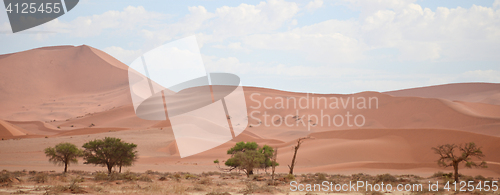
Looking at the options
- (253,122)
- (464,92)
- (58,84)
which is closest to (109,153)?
(253,122)

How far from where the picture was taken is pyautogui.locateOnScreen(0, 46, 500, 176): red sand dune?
38281mm

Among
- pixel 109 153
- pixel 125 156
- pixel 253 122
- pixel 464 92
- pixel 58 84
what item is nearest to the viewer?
pixel 109 153

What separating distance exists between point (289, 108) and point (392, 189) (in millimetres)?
73968

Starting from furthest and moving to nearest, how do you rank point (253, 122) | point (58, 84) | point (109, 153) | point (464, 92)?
point (464, 92) → point (58, 84) → point (253, 122) → point (109, 153)

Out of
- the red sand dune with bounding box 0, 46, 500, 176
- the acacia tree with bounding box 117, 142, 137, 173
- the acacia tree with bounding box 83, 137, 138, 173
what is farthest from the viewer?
the red sand dune with bounding box 0, 46, 500, 176

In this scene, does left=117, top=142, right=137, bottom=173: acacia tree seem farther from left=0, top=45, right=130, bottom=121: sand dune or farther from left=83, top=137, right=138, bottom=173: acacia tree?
left=0, top=45, right=130, bottom=121: sand dune

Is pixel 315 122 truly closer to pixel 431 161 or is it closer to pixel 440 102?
pixel 440 102

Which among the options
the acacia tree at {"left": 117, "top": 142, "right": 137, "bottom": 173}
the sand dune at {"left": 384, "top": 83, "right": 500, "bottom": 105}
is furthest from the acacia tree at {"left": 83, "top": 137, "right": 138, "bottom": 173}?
the sand dune at {"left": 384, "top": 83, "right": 500, "bottom": 105}

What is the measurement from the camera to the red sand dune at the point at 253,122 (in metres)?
38.3

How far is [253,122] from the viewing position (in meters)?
79.2

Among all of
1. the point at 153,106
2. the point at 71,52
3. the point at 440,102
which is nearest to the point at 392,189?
the point at 440,102

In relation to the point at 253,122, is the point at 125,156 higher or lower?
lower

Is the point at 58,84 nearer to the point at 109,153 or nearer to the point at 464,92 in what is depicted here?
the point at 109,153

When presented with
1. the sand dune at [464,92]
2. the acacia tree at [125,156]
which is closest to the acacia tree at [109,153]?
the acacia tree at [125,156]
